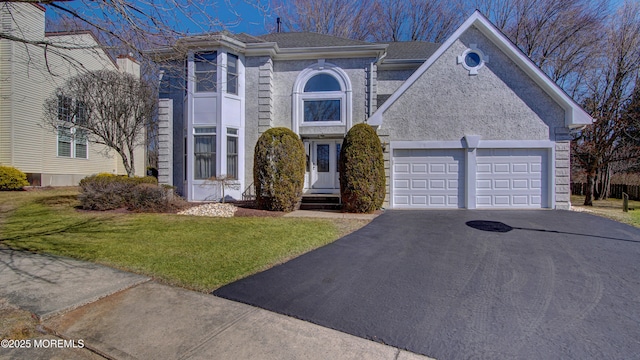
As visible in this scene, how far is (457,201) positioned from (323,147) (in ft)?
19.2

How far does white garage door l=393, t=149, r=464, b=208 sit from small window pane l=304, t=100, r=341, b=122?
3440 millimetres

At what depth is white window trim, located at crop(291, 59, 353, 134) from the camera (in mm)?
12484

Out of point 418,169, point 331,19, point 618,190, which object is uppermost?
point 331,19

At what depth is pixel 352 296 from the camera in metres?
3.56

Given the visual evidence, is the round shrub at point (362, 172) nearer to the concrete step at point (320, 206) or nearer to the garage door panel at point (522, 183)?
the concrete step at point (320, 206)

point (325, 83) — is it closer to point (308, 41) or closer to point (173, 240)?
point (308, 41)

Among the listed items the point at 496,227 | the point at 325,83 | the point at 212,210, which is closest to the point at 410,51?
the point at 325,83

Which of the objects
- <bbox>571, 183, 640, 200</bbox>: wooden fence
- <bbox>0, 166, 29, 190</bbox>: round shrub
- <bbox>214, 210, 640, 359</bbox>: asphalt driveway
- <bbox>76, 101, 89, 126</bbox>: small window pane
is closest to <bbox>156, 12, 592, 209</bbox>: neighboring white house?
<bbox>214, 210, 640, 359</bbox>: asphalt driveway

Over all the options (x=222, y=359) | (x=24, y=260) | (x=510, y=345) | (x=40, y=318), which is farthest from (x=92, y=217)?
(x=510, y=345)

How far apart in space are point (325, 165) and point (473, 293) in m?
9.77

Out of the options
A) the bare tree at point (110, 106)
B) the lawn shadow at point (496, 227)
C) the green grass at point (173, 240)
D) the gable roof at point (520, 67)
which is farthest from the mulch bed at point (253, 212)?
the bare tree at point (110, 106)

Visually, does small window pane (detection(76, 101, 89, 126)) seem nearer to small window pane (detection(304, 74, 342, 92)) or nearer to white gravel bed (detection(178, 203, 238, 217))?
white gravel bed (detection(178, 203, 238, 217))

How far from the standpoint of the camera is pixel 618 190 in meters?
21.4

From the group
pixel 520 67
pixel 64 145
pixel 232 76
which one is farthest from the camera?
pixel 64 145
